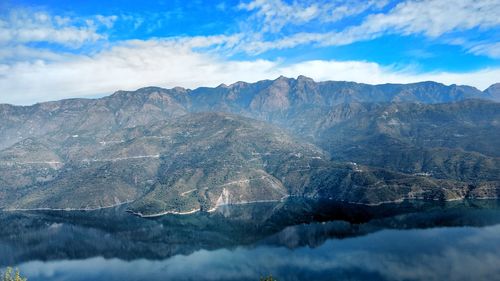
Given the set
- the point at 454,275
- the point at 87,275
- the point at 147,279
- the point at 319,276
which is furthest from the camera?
the point at 87,275

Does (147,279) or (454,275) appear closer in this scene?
(454,275)

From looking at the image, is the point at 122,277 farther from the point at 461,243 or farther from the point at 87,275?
the point at 461,243

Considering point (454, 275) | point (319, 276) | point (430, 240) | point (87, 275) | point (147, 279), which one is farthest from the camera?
point (430, 240)

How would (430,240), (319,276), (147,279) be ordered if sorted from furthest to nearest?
(430,240), (147,279), (319,276)

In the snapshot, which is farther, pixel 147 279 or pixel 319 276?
pixel 147 279

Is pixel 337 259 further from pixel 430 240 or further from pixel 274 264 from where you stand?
pixel 430 240

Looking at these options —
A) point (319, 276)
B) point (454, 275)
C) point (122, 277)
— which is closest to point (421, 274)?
point (454, 275)

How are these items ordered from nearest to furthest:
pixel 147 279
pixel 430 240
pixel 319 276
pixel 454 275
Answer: pixel 454 275, pixel 319 276, pixel 147 279, pixel 430 240

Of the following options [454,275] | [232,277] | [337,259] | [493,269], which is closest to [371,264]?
[337,259]
